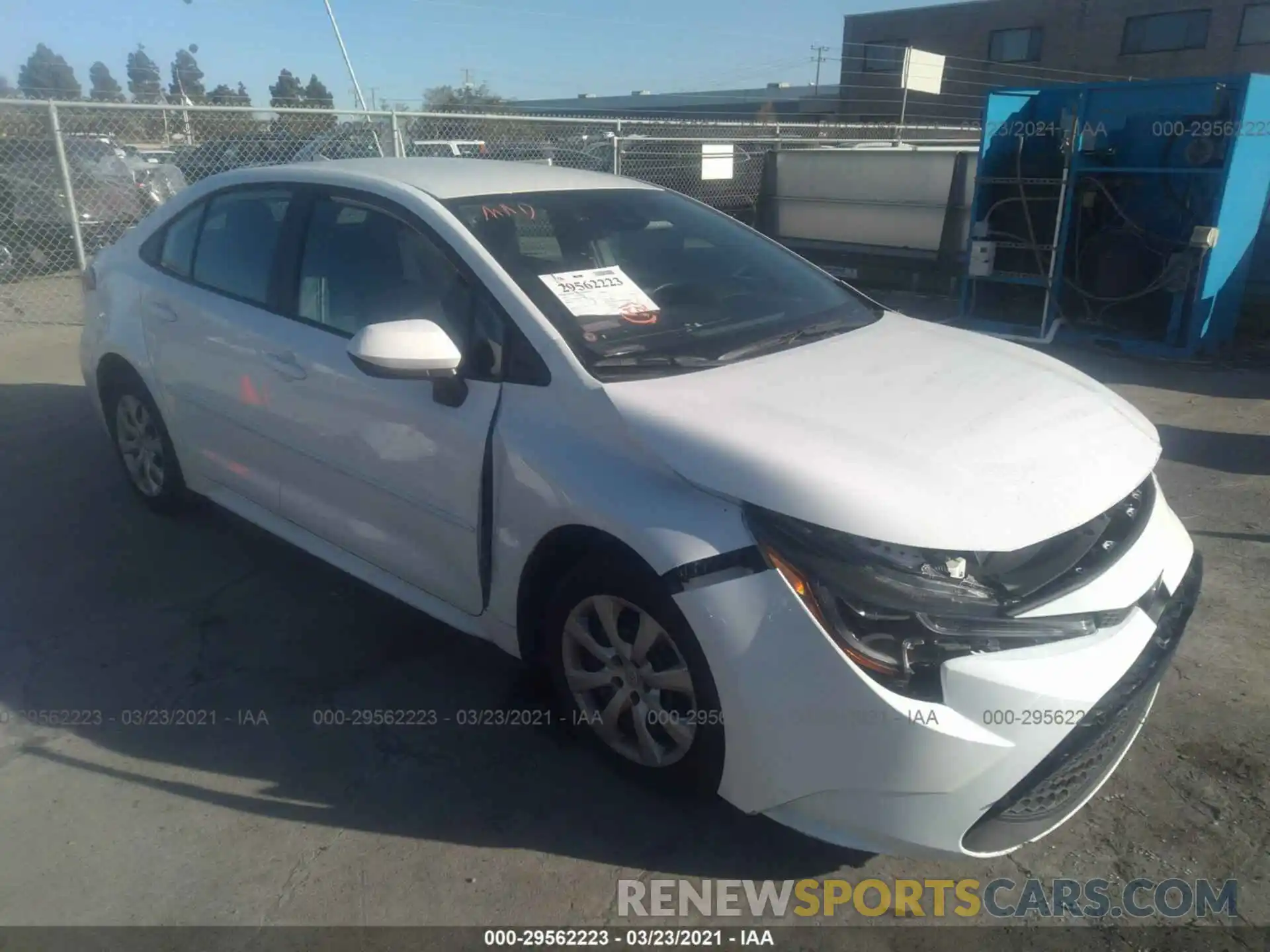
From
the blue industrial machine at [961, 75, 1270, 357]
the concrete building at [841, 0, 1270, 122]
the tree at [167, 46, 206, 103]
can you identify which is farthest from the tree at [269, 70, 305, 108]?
the blue industrial machine at [961, 75, 1270, 357]

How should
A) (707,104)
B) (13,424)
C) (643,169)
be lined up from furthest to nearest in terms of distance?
(707,104) → (643,169) → (13,424)

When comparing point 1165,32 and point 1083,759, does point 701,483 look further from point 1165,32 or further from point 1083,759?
point 1165,32

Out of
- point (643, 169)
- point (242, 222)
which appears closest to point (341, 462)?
point (242, 222)

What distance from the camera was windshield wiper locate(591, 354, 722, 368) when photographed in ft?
8.95

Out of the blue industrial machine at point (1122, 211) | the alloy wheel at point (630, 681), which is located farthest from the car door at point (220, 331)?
the blue industrial machine at point (1122, 211)

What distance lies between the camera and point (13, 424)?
6.12m

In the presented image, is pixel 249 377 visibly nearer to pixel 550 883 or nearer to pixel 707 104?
pixel 550 883

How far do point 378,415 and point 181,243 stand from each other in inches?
71.2

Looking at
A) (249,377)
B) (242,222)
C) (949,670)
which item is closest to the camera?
(949,670)

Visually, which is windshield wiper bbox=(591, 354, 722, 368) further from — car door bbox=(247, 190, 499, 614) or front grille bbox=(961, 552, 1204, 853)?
front grille bbox=(961, 552, 1204, 853)

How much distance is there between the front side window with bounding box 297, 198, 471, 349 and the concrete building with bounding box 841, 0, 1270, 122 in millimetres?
32210

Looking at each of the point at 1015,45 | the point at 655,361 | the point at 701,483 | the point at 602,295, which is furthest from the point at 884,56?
the point at 701,483

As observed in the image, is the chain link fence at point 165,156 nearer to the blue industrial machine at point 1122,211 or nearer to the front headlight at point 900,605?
the blue industrial machine at point 1122,211

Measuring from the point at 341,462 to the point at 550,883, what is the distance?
1569 millimetres
